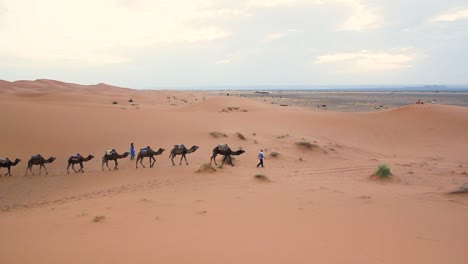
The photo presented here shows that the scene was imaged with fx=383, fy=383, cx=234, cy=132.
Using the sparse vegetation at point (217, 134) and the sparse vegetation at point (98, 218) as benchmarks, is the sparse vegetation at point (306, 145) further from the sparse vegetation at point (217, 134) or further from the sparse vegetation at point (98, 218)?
the sparse vegetation at point (98, 218)

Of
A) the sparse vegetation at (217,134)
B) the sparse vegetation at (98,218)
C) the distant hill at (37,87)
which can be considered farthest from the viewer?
the distant hill at (37,87)

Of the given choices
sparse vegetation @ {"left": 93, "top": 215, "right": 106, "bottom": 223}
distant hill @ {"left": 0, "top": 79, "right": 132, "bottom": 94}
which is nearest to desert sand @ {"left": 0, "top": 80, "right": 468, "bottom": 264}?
sparse vegetation @ {"left": 93, "top": 215, "right": 106, "bottom": 223}

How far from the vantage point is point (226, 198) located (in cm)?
1041

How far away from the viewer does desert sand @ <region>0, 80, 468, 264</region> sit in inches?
253

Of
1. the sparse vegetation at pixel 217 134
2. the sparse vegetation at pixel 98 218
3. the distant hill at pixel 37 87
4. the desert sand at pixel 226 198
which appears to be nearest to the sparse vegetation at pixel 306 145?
the desert sand at pixel 226 198

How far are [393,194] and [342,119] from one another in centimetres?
2302

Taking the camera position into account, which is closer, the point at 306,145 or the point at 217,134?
the point at 306,145

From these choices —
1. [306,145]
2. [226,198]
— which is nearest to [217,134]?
[306,145]

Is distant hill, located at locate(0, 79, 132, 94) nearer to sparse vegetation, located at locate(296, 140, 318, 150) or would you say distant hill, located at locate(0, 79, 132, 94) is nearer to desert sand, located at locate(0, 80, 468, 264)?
desert sand, located at locate(0, 80, 468, 264)

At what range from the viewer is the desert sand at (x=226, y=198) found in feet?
21.1

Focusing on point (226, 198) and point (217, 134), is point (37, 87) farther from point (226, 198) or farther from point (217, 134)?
point (226, 198)

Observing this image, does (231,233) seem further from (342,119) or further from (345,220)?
(342,119)

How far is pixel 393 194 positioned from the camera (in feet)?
36.0

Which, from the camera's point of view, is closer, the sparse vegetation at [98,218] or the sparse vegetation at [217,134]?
the sparse vegetation at [98,218]
